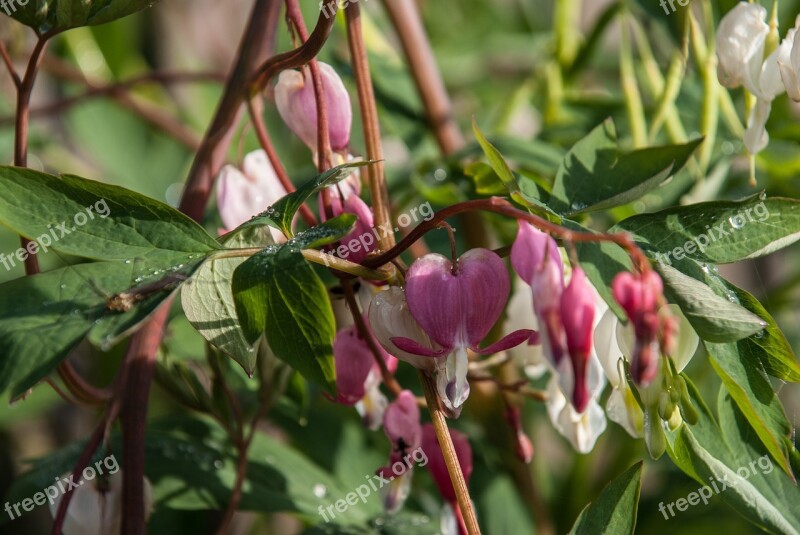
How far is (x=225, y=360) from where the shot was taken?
29.0 inches

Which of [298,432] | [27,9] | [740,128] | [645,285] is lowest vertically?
[298,432]

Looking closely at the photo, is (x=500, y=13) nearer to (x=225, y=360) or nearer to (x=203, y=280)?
(x=225, y=360)

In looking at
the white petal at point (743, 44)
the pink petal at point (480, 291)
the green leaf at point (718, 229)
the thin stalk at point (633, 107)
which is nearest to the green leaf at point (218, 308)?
the pink petal at point (480, 291)

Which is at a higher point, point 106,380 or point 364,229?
point 364,229

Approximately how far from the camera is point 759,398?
1.65ft

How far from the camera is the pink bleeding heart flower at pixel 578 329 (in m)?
0.43

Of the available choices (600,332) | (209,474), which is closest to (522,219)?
(600,332)

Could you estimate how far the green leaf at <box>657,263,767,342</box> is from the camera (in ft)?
1.44

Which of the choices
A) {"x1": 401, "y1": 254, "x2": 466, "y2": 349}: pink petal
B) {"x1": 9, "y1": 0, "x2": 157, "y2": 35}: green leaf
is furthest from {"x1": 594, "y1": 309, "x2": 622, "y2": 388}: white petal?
{"x1": 9, "y1": 0, "x2": 157, "y2": 35}: green leaf

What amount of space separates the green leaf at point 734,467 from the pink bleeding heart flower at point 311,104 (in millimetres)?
307

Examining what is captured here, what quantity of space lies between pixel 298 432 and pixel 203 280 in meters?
0.50

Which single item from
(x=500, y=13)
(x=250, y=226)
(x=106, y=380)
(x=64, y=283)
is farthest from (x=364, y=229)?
(x=500, y=13)

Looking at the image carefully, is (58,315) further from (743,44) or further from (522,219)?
(743,44)

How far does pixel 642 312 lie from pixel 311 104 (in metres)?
0.33
